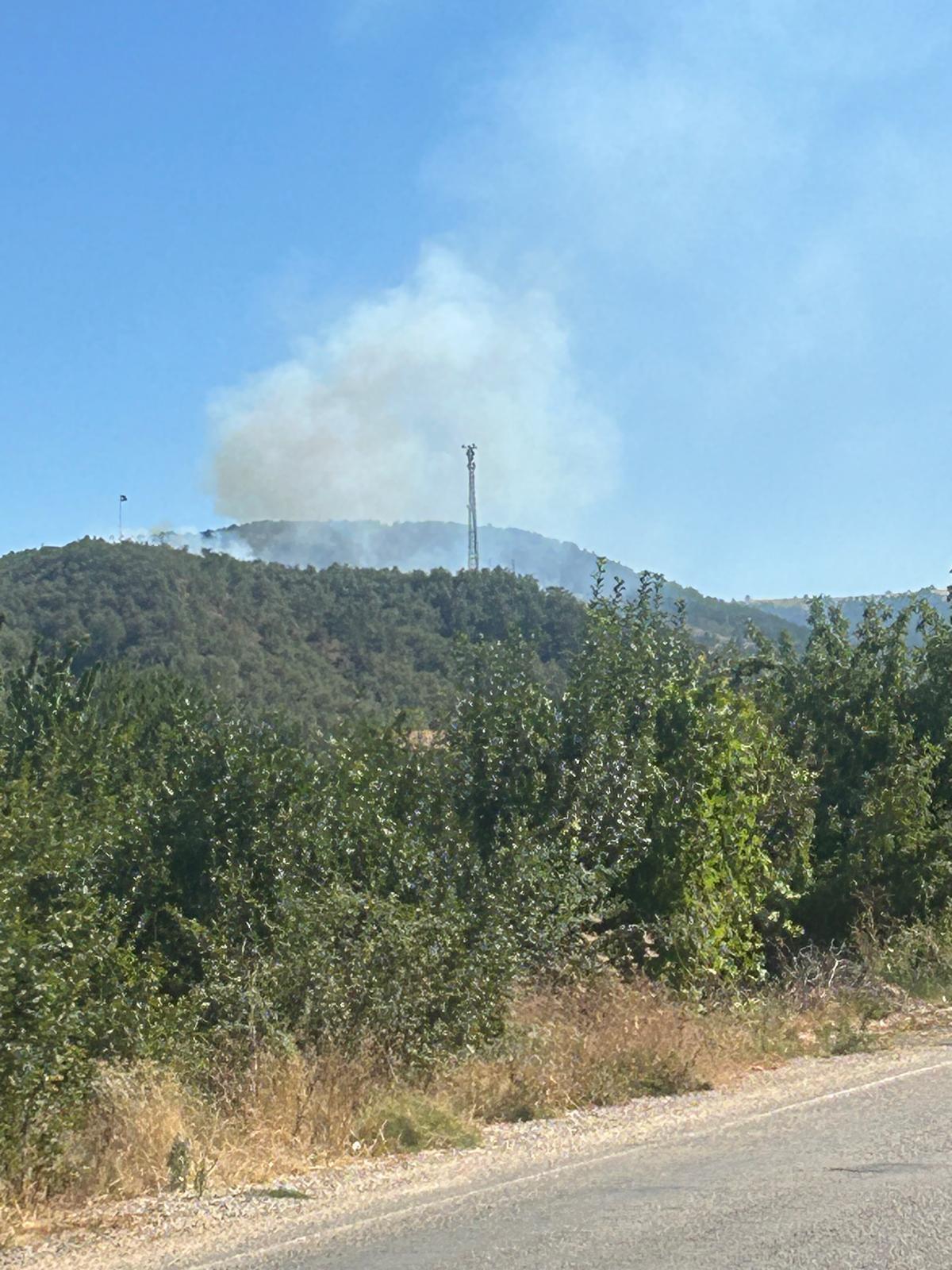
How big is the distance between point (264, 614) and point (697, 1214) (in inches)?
3097

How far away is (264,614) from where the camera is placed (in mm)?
83875

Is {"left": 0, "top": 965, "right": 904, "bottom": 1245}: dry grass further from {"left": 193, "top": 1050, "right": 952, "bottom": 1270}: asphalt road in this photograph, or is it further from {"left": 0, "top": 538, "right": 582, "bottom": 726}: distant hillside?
{"left": 0, "top": 538, "right": 582, "bottom": 726}: distant hillside

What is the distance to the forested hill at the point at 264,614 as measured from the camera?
72.1 meters

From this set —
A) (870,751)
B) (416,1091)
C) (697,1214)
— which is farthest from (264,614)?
(697,1214)

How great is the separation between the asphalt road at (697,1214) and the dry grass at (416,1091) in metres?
1.28

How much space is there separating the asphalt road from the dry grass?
1283mm

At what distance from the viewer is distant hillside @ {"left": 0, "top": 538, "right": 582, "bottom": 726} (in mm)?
72000

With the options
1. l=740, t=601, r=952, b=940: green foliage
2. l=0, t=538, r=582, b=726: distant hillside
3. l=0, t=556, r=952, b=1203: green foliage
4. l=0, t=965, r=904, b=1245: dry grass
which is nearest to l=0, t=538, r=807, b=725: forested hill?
l=0, t=538, r=582, b=726: distant hillside

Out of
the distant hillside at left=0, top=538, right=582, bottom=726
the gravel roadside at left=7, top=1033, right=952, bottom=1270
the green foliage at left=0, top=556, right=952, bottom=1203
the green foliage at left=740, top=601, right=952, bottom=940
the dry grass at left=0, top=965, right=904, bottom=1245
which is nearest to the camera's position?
the gravel roadside at left=7, top=1033, right=952, bottom=1270

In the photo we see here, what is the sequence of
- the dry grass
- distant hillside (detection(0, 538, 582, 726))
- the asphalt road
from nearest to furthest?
the asphalt road → the dry grass → distant hillside (detection(0, 538, 582, 726))

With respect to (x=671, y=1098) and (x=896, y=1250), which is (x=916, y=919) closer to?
(x=671, y=1098)

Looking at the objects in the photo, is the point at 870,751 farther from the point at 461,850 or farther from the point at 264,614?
the point at 264,614

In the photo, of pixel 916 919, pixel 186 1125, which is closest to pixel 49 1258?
pixel 186 1125

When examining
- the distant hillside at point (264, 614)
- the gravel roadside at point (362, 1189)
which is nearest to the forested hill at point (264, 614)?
the distant hillside at point (264, 614)
